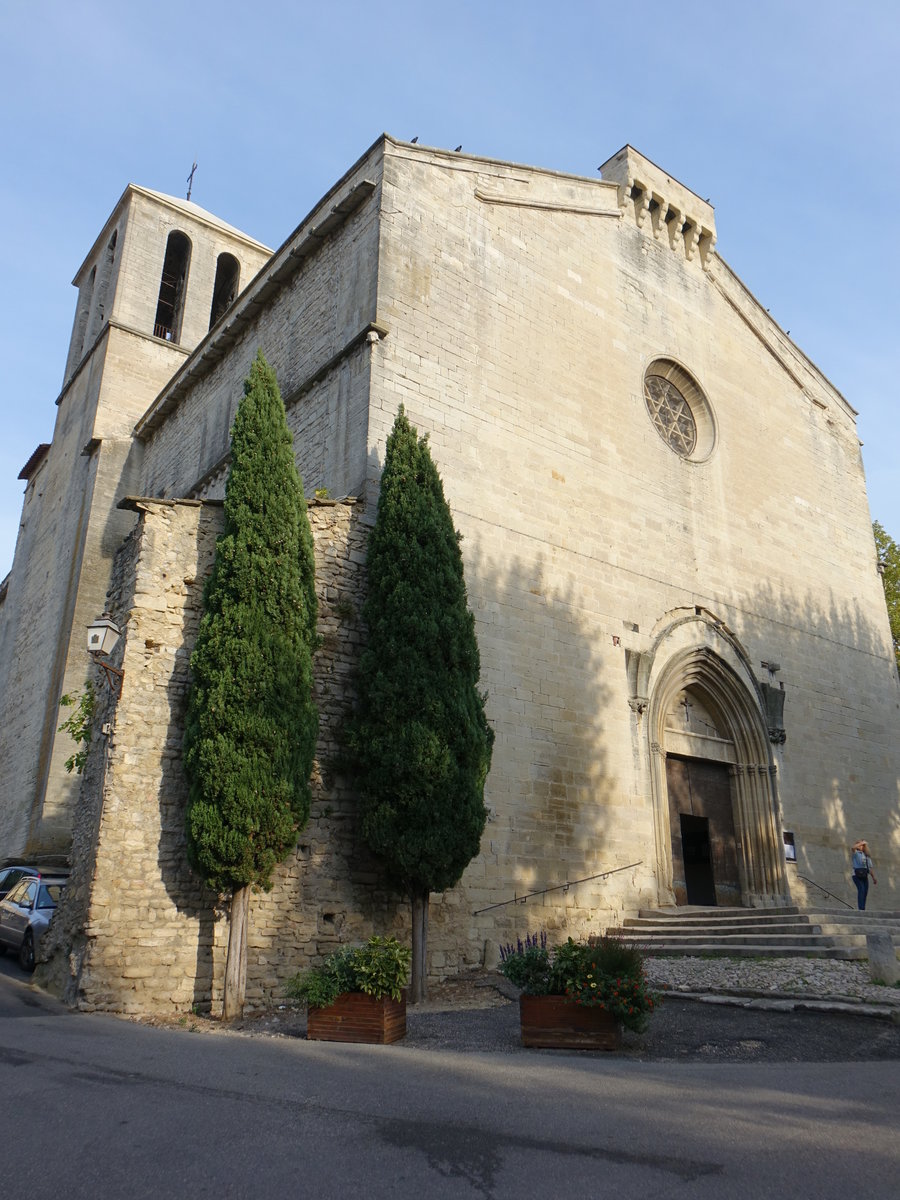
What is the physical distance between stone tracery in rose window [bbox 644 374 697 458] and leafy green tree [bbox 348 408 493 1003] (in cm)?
631

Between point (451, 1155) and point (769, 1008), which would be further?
point (769, 1008)

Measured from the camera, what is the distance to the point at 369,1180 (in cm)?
359

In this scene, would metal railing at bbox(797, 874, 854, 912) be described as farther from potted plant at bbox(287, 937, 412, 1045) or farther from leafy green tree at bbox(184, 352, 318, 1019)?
potted plant at bbox(287, 937, 412, 1045)

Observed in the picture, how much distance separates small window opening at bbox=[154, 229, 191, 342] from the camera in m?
23.4

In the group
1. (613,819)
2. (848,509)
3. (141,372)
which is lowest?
(613,819)

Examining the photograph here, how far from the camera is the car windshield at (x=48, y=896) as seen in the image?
10.7m

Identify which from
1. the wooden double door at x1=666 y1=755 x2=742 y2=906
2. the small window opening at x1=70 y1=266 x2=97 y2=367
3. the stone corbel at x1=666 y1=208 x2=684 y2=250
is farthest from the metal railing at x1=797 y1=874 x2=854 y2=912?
the small window opening at x1=70 y1=266 x2=97 y2=367

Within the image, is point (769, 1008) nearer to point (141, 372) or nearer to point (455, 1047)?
point (455, 1047)

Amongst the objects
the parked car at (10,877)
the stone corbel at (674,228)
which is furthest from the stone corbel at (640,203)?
the parked car at (10,877)

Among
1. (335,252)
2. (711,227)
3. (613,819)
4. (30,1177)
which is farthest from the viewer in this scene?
(711,227)

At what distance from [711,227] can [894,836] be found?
11.5m

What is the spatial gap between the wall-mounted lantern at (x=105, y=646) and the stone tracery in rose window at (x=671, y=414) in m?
9.67

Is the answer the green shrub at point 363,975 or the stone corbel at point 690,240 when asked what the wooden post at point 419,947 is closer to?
the green shrub at point 363,975

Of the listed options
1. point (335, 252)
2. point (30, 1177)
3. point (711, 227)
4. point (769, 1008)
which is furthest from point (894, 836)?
point (30, 1177)
